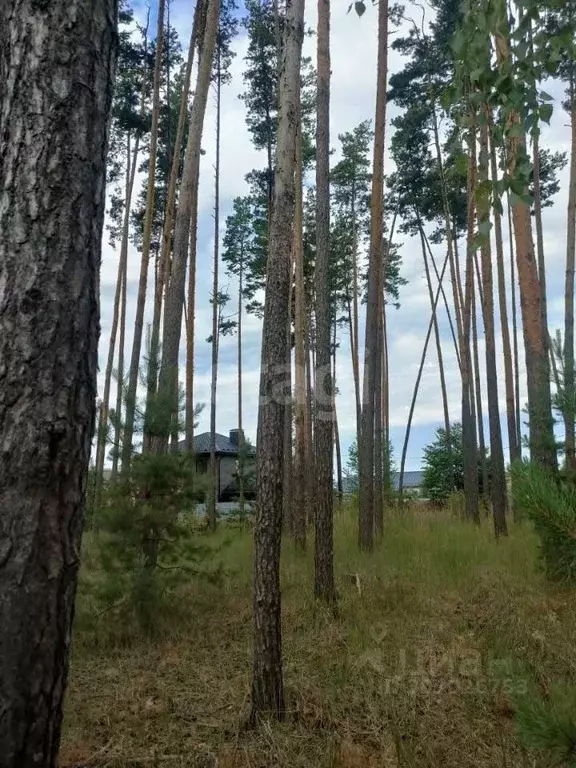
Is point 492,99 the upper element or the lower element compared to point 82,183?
upper

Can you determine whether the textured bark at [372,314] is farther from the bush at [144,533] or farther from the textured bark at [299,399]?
the bush at [144,533]

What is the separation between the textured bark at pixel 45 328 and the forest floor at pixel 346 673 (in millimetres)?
1046

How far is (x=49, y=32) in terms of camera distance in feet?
4.91

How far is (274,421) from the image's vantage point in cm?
401

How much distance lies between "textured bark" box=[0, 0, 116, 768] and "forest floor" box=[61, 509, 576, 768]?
3.43 ft

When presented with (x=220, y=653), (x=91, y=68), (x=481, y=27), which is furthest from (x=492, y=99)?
(x=220, y=653)

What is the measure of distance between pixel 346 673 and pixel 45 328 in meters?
3.91

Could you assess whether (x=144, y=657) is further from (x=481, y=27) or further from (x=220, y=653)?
(x=481, y=27)

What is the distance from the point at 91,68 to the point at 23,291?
640mm

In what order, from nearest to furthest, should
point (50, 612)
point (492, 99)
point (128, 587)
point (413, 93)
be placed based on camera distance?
point (50, 612)
point (492, 99)
point (128, 587)
point (413, 93)

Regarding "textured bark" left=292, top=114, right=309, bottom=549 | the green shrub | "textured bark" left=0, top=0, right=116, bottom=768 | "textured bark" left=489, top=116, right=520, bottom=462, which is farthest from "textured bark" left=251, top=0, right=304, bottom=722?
"textured bark" left=489, top=116, right=520, bottom=462

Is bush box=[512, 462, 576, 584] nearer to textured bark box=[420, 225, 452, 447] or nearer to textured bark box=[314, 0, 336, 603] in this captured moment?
textured bark box=[314, 0, 336, 603]

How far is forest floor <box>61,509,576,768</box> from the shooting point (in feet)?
10.9

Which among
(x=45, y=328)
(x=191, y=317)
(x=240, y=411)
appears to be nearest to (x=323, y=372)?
(x=45, y=328)
